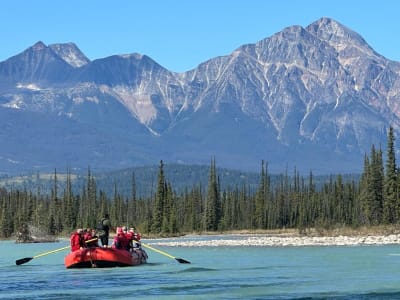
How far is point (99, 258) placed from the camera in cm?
6369

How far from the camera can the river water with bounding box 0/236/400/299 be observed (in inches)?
1919

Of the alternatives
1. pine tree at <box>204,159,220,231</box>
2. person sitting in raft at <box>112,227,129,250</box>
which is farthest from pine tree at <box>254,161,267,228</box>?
person sitting in raft at <box>112,227,129,250</box>

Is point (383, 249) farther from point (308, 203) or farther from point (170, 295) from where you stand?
point (308, 203)

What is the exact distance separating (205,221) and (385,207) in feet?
149

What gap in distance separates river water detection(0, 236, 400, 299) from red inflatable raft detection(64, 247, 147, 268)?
0.66 m

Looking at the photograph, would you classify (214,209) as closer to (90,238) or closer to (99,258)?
(90,238)

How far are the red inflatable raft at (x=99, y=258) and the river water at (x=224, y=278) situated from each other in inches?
26.0

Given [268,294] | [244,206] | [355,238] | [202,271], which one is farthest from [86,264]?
[244,206]

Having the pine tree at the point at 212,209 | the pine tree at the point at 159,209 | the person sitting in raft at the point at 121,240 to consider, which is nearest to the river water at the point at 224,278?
the person sitting in raft at the point at 121,240

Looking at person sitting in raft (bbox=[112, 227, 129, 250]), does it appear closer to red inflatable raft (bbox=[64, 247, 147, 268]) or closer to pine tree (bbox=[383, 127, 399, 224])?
red inflatable raft (bbox=[64, 247, 147, 268])

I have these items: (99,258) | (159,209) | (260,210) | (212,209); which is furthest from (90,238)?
(260,210)

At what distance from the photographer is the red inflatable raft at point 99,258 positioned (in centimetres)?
6366

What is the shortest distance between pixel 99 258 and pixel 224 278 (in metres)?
10.4

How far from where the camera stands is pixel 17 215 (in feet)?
579
